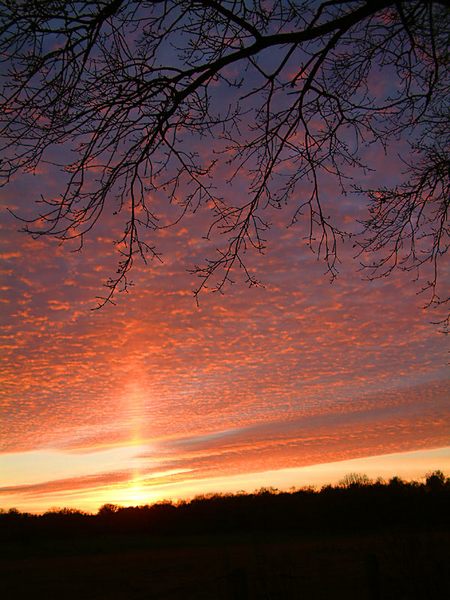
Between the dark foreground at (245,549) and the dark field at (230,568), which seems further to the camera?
the dark foreground at (245,549)

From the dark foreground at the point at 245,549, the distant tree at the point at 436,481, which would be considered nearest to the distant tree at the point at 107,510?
the dark foreground at the point at 245,549

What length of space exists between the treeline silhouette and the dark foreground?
→ 7cm

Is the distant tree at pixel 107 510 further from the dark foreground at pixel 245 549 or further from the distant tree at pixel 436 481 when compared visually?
the distant tree at pixel 436 481

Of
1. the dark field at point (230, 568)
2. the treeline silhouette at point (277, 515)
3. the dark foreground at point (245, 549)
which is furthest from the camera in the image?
the treeline silhouette at point (277, 515)

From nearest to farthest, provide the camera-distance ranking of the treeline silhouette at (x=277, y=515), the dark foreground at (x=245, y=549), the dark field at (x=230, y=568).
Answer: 1. the dark field at (x=230, y=568)
2. the dark foreground at (x=245, y=549)
3. the treeline silhouette at (x=277, y=515)

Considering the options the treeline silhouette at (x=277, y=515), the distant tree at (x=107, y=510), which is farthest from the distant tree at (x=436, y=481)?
the distant tree at (x=107, y=510)

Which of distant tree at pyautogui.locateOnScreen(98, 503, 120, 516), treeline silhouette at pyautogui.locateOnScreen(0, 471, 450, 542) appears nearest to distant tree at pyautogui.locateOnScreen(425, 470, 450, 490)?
treeline silhouette at pyautogui.locateOnScreen(0, 471, 450, 542)

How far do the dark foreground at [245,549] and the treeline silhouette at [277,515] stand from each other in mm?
→ 70

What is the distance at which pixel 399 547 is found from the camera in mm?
9297

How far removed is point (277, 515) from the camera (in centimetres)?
3834

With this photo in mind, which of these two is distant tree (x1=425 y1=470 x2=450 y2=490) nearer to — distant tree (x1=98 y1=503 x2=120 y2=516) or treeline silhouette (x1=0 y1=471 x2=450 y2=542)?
treeline silhouette (x1=0 y1=471 x2=450 y2=542)

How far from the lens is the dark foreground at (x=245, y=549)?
9273mm

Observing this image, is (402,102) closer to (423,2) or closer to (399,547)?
(423,2)

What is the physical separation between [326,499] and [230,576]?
108 feet
